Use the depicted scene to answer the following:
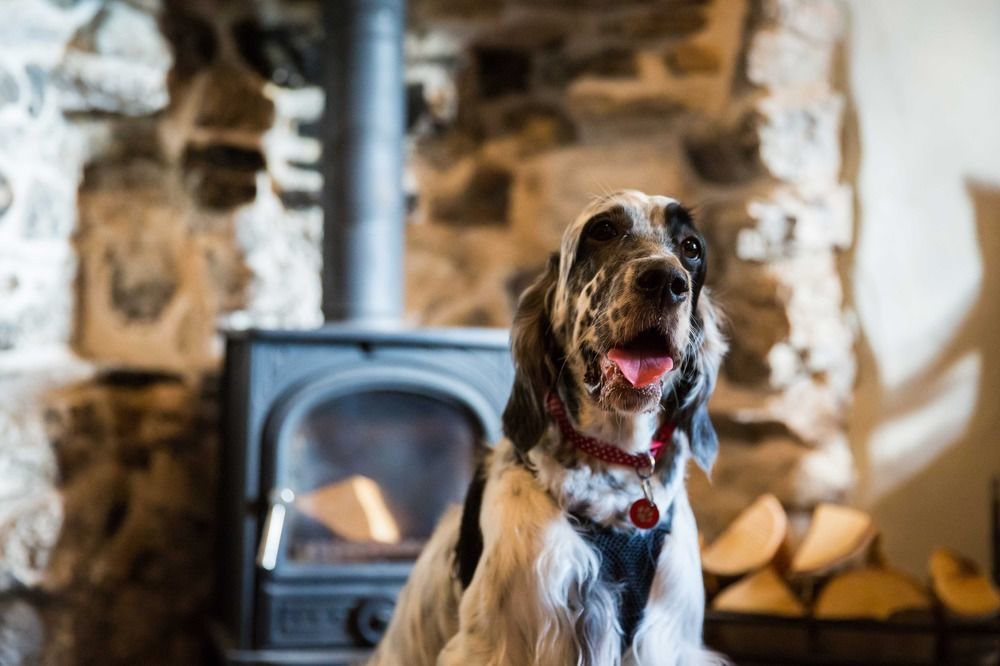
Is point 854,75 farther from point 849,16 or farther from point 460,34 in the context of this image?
point 460,34

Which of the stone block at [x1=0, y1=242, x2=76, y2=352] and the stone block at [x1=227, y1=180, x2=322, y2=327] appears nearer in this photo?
the stone block at [x1=0, y1=242, x2=76, y2=352]

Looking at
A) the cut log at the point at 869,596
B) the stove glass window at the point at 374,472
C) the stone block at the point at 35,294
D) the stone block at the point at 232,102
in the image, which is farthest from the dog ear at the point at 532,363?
the stone block at the point at 232,102

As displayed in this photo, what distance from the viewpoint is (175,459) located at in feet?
8.60

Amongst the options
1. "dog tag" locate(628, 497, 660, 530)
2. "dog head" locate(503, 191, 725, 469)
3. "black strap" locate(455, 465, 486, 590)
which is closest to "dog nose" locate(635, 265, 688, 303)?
"dog head" locate(503, 191, 725, 469)

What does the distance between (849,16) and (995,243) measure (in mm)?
616

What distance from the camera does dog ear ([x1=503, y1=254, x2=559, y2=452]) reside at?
4.81ft

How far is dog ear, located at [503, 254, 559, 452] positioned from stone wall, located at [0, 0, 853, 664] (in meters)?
0.73

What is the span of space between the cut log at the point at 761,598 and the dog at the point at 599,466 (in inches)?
27.2

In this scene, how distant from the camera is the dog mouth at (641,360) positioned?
4.39ft

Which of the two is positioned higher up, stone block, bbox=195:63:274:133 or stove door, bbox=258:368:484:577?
stone block, bbox=195:63:274:133

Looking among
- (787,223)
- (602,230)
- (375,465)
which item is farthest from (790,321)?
(602,230)

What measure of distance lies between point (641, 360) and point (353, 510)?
1179 mm

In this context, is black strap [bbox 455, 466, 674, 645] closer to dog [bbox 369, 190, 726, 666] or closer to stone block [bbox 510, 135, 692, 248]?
dog [bbox 369, 190, 726, 666]

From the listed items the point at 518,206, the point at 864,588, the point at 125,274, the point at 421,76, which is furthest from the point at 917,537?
the point at 125,274
